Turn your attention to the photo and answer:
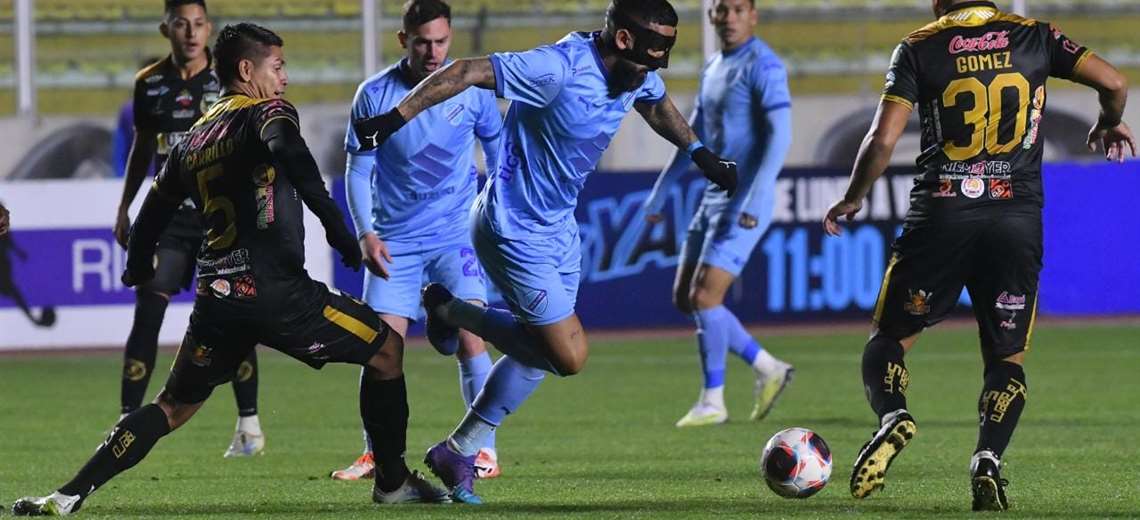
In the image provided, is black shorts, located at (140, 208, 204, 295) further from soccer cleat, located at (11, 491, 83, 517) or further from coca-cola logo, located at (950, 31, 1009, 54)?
coca-cola logo, located at (950, 31, 1009, 54)

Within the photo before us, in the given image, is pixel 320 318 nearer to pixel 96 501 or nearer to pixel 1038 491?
pixel 96 501

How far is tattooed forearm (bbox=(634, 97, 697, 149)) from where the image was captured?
7.17 m

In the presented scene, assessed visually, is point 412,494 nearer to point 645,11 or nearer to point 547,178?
point 547,178

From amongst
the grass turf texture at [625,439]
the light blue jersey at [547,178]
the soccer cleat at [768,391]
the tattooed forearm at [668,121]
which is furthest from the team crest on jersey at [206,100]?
the soccer cleat at [768,391]

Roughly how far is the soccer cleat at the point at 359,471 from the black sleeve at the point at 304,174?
194cm

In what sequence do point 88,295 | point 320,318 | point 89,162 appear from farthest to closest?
point 89,162, point 88,295, point 320,318

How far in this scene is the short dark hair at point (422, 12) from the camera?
24.8 ft

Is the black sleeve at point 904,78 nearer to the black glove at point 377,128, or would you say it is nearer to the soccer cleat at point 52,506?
the black glove at point 377,128

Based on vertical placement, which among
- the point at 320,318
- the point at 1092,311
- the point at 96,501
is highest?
the point at 320,318

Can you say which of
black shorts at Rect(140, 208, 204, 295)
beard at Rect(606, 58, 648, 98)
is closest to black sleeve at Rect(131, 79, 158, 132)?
black shorts at Rect(140, 208, 204, 295)

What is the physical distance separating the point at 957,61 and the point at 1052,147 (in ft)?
44.0

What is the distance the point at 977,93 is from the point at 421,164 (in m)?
2.41

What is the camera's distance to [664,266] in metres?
16.7

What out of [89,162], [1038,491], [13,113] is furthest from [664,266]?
[1038,491]
